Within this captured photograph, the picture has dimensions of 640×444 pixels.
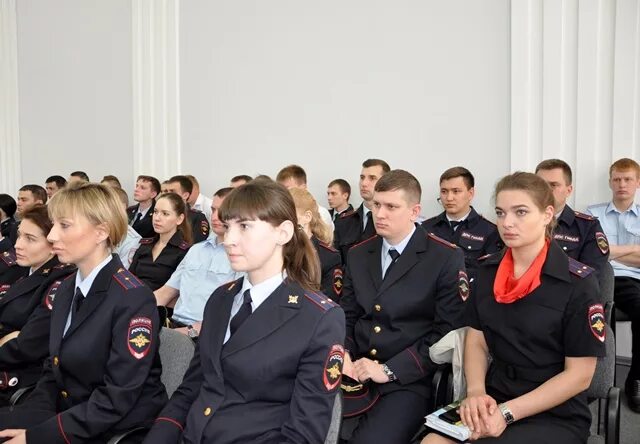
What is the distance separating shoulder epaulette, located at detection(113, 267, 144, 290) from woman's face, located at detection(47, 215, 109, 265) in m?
0.12

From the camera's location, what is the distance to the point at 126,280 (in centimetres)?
197

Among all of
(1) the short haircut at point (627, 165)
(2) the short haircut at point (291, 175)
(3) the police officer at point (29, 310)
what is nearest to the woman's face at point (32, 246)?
(3) the police officer at point (29, 310)

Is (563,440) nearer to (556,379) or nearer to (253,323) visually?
(556,379)

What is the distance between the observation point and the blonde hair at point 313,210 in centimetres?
322

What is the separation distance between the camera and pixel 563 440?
1817mm

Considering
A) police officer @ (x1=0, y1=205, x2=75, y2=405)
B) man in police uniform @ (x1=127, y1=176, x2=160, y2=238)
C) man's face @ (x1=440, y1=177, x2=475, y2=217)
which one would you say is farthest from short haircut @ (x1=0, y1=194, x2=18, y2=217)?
man's face @ (x1=440, y1=177, x2=475, y2=217)

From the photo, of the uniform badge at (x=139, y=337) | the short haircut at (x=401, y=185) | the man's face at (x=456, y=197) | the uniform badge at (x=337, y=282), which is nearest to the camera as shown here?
the uniform badge at (x=139, y=337)

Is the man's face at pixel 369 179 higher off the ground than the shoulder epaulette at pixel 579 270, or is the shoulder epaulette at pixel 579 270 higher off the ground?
the man's face at pixel 369 179

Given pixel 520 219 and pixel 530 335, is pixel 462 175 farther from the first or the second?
pixel 530 335

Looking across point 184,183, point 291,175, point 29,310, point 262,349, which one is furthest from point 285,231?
point 184,183

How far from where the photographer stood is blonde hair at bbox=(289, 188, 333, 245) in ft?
10.6

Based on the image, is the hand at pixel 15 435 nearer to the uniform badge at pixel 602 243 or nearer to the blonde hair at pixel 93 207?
the blonde hair at pixel 93 207

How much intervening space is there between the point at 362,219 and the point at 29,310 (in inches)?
104

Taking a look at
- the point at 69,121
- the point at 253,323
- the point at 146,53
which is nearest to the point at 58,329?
the point at 253,323
